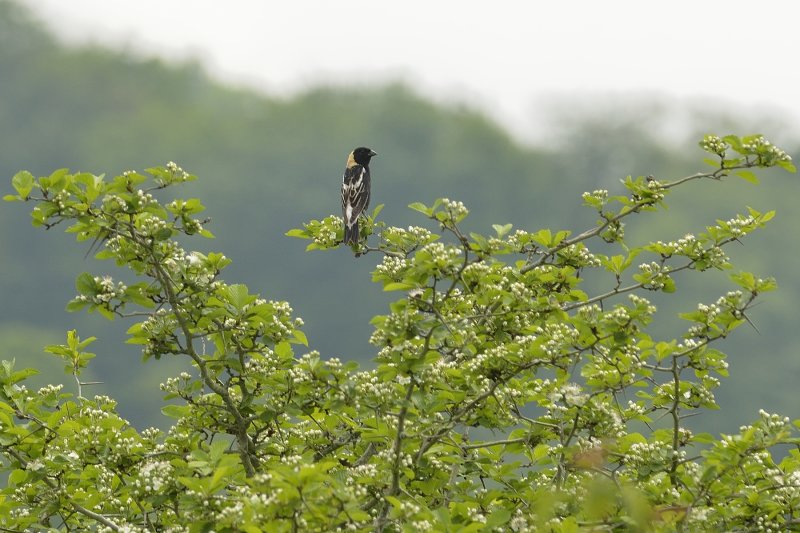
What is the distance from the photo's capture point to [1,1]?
12694 cm

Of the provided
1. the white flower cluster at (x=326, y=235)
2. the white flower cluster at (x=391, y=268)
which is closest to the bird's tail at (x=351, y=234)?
the white flower cluster at (x=326, y=235)

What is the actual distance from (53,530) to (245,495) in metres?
2.07

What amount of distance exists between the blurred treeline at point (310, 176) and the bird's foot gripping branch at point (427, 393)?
51.0 m

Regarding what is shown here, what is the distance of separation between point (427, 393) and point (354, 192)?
4.81 metres

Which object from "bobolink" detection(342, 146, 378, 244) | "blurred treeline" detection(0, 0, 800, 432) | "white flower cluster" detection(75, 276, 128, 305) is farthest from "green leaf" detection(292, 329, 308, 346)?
"blurred treeline" detection(0, 0, 800, 432)

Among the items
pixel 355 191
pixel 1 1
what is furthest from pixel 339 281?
pixel 355 191

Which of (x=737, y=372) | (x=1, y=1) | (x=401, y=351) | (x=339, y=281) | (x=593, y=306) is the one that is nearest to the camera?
(x=401, y=351)

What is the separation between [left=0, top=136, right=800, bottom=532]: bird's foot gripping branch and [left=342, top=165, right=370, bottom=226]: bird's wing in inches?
61.8

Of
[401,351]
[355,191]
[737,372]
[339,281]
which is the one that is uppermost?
[339,281]

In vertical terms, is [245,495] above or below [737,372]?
below

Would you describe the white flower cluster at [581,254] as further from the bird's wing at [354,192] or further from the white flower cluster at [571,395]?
the bird's wing at [354,192]

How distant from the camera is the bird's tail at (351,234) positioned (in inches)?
401

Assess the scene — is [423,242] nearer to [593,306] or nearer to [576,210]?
[593,306]

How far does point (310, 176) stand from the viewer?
106562 millimetres
